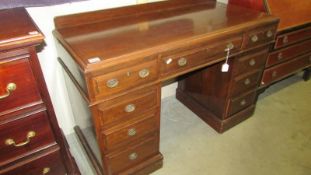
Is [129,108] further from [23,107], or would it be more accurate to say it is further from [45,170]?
[45,170]

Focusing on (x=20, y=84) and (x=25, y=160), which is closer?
(x=20, y=84)

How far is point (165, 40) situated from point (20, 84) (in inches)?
25.5

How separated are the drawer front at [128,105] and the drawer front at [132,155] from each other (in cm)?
23

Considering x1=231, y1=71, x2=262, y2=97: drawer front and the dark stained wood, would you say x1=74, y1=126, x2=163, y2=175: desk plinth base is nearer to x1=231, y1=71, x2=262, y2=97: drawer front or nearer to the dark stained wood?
the dark stained wood

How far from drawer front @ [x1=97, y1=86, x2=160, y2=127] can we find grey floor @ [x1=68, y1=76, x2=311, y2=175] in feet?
1.83

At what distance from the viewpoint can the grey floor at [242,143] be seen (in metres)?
1.51

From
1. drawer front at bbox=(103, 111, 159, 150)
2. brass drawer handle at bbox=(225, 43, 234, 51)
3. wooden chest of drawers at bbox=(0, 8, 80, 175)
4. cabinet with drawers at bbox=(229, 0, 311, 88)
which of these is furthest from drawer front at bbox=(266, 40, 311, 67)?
wooden chest of drawers at bbox=(0, 8, 80, 175)

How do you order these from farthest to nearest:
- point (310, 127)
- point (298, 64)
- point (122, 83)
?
point (298, 64)
point (310, 127)
point (122, 83)

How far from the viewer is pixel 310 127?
185 centimetres

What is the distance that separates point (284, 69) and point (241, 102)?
1.77 feet

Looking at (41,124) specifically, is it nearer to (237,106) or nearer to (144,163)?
(144,163)

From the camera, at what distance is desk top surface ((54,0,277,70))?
39.7 inches

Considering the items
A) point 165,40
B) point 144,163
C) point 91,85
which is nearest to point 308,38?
point 165,40

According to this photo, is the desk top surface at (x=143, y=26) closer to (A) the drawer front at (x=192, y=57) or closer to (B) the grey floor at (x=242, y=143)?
(A) the drawer front at (x=192, y=57)
